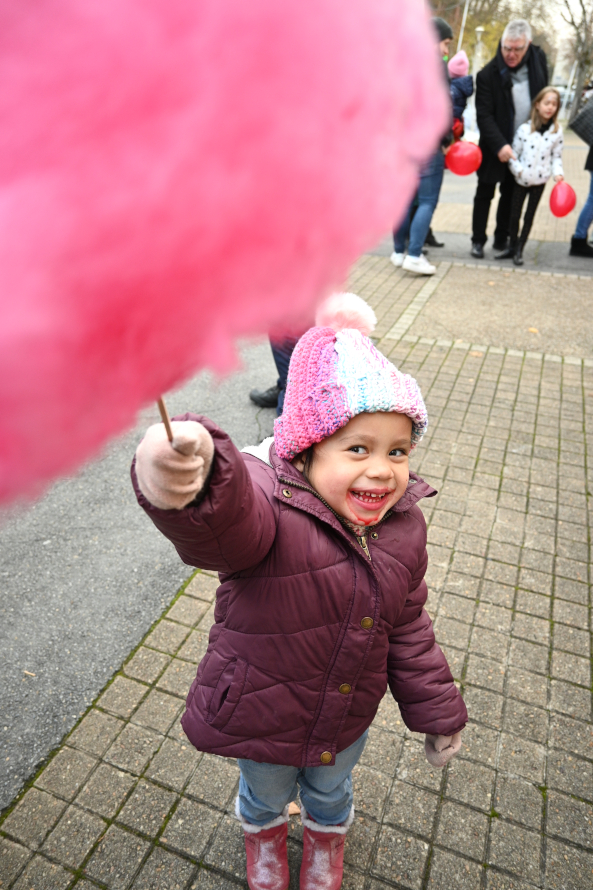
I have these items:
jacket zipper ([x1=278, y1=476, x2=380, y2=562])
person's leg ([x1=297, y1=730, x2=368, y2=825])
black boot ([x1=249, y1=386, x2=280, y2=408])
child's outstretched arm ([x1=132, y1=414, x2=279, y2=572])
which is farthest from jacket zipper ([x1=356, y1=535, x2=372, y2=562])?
black boot ([x1=249, y1=386, x2=280, y2=408])

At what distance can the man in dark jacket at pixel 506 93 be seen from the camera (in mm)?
6074

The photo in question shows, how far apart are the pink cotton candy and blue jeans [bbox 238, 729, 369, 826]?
143 centimetres

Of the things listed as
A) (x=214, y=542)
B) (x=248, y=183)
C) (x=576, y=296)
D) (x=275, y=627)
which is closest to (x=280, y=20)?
(x=248, y=183)

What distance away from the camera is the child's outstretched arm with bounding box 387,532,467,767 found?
5.53ft

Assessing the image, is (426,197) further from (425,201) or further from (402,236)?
(402,236)

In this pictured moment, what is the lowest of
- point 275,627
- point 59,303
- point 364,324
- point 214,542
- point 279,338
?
point 275,627

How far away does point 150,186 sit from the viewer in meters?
0.51

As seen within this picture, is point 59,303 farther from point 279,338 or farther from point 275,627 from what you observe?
point 275,627

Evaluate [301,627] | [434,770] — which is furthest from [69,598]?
[301,627]

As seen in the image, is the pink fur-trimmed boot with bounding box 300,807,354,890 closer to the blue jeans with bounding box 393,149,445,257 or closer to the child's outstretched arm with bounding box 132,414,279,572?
the child's outstretched arm with bounding box 132,414,279,572

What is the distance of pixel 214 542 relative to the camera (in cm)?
107

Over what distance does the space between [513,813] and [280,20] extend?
2.49 meters

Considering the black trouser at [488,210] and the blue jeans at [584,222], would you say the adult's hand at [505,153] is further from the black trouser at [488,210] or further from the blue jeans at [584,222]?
the blue jeans at [584,222]

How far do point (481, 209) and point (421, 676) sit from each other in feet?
23.6
